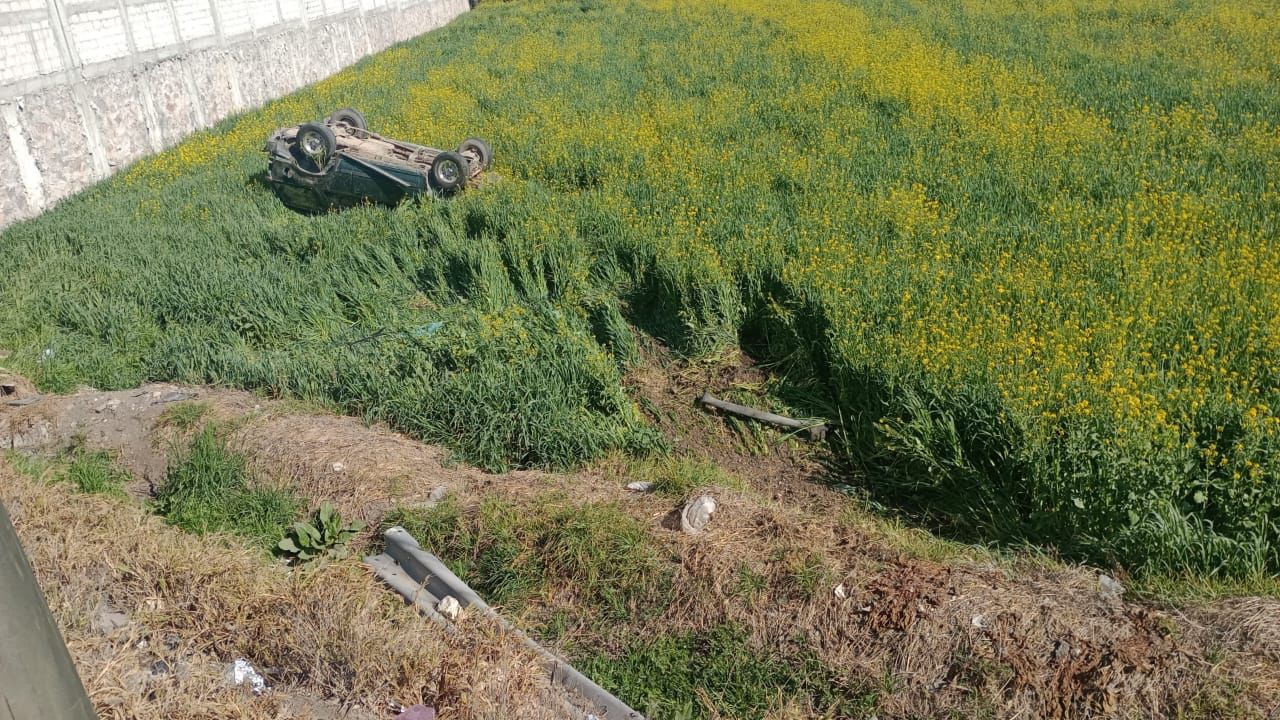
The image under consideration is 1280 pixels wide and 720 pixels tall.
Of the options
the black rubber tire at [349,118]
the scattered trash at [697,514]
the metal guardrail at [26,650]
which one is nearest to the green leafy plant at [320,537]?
the scattered trash at [697,514]

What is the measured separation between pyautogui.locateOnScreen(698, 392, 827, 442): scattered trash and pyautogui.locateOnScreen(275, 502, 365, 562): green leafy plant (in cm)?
244

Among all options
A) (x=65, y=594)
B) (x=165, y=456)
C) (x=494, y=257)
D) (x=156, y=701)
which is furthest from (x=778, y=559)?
(x=494, y=257)

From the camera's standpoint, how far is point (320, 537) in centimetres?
518

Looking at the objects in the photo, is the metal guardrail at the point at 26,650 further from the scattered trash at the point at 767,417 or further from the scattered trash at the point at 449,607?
the scattered trash at the point at 767,417

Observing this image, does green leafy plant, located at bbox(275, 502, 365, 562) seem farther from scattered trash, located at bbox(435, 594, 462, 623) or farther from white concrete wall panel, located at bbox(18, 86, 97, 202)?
white concrete wall panel, located at bbox(18, 86, 97, 202)

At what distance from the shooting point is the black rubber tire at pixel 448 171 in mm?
10328

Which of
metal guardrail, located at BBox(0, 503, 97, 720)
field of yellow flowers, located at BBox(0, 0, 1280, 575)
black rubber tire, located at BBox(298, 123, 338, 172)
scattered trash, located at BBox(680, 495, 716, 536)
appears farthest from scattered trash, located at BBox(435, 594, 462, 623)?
black rubber tire, located at BBox(298, 123, 338, 172)

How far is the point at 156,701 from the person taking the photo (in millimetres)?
3789

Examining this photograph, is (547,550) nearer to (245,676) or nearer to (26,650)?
(245,676)

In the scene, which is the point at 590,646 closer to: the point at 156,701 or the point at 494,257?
the point at 156,701

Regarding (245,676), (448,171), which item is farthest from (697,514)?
(448,171)

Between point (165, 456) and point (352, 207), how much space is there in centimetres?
518

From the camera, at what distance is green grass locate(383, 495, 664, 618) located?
188 inches

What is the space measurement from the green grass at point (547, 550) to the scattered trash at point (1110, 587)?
201cm
